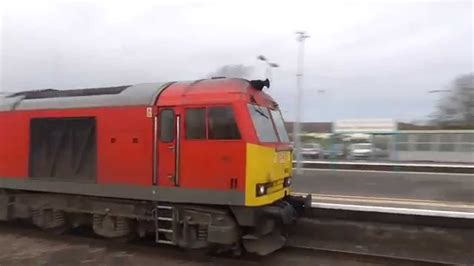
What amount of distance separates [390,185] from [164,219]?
1015 cm

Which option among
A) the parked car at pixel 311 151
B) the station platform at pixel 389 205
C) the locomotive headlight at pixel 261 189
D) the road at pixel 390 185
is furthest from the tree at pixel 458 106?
the locomotive headlight at pixel 261 189

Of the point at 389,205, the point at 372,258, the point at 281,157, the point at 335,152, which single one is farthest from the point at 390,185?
the point at 335,152

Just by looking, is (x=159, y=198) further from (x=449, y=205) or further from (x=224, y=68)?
(x=224, y=68)

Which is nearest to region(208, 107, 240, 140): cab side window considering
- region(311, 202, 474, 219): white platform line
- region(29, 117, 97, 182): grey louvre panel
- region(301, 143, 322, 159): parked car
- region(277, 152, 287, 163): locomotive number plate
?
region(277, 152, 287, 163): locomotive number plate

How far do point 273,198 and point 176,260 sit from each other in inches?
78.8

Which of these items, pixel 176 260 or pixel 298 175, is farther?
pixel 298 175

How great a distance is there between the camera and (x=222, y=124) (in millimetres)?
7656

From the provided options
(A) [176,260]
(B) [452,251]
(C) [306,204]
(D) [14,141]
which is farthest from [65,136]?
(B) [452,251]

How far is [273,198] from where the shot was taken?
8016 millimetres

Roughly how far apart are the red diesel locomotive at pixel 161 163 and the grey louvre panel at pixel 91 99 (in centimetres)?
3

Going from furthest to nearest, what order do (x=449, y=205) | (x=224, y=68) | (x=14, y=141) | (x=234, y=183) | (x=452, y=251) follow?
(x=224, y=68)
(x=449, y=205)
(x=14, y=141)
(x=452, y=251)
(x=234, y=183)

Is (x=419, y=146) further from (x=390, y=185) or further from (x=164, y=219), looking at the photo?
(x=164, y=219)

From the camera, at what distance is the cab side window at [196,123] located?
25.5ft

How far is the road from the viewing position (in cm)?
1375
